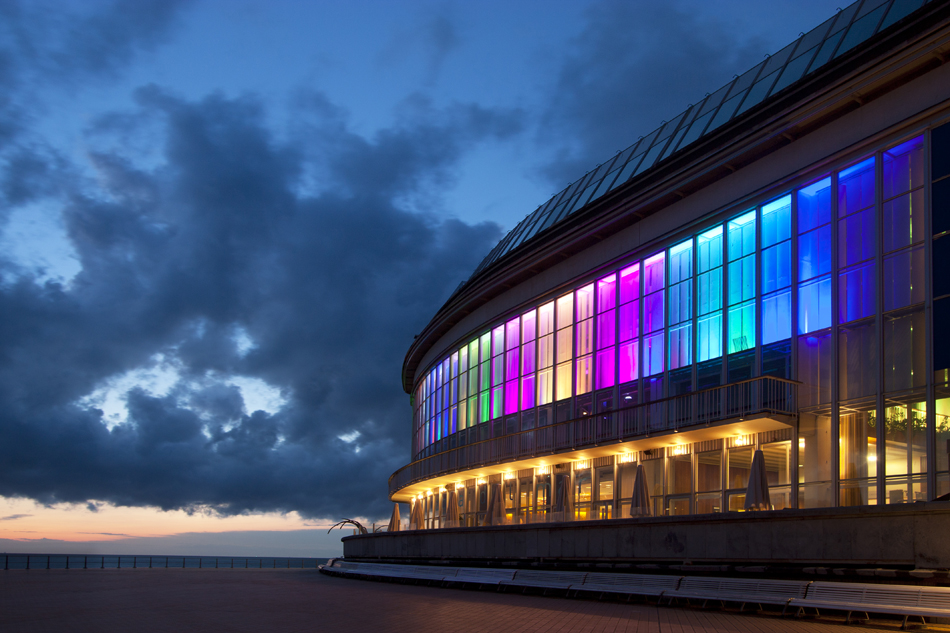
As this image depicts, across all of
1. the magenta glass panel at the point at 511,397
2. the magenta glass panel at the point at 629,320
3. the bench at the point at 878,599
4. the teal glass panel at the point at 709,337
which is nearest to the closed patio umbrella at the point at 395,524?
the magenta glass panel at the point at 511,397

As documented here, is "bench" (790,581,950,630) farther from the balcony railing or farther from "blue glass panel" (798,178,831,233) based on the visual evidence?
"blue glass panel" (798,178,831,233)

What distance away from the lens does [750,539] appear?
720 inches

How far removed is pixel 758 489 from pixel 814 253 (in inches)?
255

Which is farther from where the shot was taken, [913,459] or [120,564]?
[120,564]

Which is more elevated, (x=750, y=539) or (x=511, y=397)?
(x=511, y=397)

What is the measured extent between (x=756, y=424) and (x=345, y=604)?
11481 millimetres

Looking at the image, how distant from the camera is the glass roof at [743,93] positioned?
24859 millimetres

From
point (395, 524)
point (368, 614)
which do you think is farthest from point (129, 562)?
point (368, 614)

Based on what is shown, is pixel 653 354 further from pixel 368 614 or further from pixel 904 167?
pixel 368 614

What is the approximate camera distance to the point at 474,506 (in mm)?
37906

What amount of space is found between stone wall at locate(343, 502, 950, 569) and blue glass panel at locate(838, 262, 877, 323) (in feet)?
19.5

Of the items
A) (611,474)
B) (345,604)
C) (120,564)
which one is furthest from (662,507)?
(120,564)

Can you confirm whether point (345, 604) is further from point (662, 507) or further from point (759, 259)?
point (759, 259)

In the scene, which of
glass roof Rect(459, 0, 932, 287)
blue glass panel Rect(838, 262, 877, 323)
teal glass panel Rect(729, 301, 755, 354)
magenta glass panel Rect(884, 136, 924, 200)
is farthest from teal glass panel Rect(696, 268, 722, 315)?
magenta glass panel Rect(884, 136, 924, 200)
